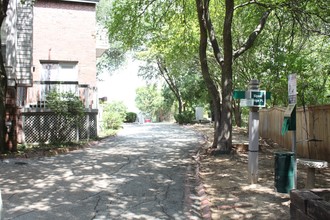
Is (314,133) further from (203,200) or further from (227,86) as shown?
(203,200)

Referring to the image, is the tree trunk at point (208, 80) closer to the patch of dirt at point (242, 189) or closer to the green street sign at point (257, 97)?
the patch of dirt at point (242, 189)

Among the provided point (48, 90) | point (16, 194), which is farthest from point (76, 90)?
point (16, 194)

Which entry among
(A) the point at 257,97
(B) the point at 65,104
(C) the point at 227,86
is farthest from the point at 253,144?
(B) the point at 65,104

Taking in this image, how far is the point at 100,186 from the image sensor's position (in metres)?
7.96

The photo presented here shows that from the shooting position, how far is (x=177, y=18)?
16094 millimetres

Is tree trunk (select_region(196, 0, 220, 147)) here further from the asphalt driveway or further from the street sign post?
the street sign post

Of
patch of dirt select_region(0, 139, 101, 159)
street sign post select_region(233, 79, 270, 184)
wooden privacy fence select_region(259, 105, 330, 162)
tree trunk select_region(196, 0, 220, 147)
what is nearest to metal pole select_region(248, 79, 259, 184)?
street sign post select_region(233, 79, 270, 184)

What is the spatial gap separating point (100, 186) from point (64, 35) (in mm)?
14344

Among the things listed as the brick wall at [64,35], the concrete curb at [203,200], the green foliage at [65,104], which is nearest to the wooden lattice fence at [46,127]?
the green foliage at [65,104]

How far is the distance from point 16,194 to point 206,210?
12.5ft

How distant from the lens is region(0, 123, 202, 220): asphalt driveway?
19.9ft

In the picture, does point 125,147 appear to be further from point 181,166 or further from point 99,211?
point 99,211

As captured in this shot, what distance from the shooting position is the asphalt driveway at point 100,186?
6074 millimetres

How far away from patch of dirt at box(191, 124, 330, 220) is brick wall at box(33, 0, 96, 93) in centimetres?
1164
